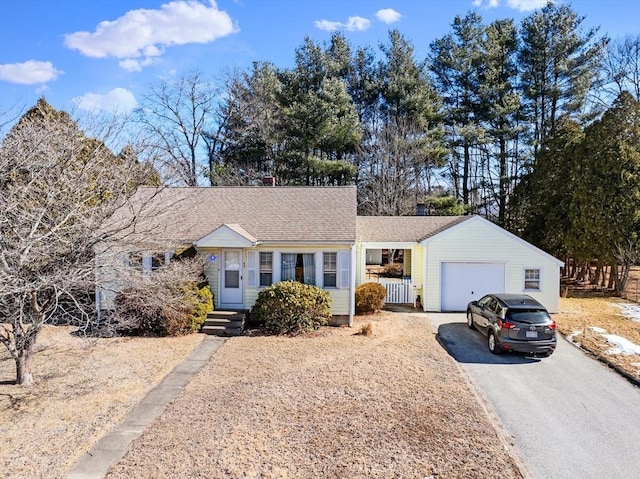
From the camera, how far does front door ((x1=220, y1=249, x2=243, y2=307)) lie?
52.9 feet

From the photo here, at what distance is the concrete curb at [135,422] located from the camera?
6.52 m

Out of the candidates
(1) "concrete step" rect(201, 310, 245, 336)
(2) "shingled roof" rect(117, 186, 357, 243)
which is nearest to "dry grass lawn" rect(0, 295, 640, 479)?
(1) "concrete step" rect(201, 310, 245, 336)

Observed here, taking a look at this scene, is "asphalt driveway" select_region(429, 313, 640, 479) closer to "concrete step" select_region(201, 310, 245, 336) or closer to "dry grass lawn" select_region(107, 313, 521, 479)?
"dry grass lawn" select_region(107, 313, 521, 479)

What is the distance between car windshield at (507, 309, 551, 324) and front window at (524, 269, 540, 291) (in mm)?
6407

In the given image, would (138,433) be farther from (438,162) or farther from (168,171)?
(438,162)

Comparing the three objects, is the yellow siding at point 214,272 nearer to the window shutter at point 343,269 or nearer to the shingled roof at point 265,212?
the shingled roof at point 265,212

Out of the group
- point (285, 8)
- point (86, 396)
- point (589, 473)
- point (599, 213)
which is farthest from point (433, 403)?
point (599, 213)

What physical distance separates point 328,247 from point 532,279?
9.10 metres

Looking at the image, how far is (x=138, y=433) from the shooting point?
7.61 metres

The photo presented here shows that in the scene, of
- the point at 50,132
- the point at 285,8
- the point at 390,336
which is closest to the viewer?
the point at 50,132

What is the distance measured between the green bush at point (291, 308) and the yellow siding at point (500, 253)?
5958 mm

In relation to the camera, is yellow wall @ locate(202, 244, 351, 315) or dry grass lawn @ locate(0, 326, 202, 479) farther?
yellow wall @ locate(202, 244, 351, 315)

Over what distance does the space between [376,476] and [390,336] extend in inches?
309

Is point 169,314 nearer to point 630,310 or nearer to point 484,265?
point 484,265
